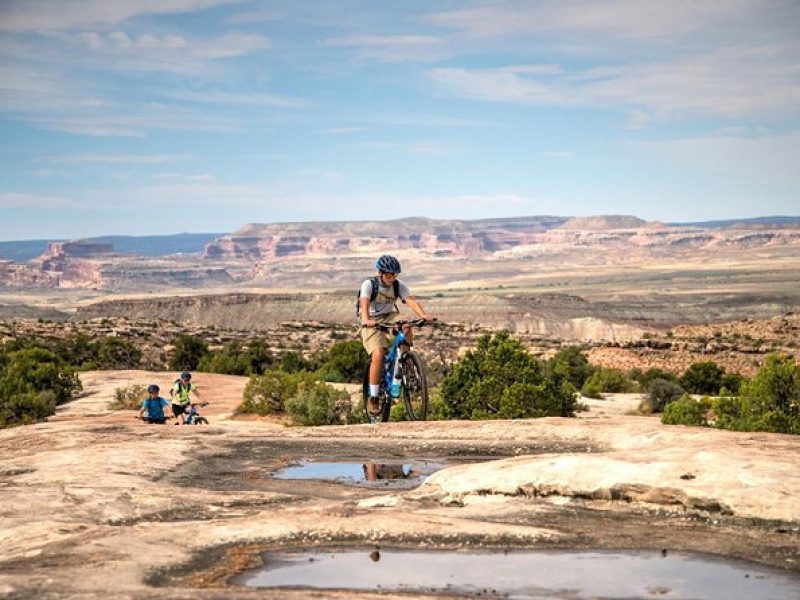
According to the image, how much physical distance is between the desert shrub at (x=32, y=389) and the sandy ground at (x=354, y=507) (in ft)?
55.3

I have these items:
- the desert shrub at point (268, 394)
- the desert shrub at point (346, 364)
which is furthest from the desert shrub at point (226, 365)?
the desert shrub at point (268, 394)

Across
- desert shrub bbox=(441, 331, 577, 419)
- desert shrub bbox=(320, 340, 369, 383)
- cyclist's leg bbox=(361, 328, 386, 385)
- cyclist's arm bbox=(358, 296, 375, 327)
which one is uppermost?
cyclist's arm bbox=(358, 296, 375, 327)

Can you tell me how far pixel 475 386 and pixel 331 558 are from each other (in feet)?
45.5

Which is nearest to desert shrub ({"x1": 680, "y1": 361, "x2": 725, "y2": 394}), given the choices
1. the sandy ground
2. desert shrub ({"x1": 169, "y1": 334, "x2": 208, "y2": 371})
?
desert shrub ({"x1": 169, "y1": 334, "x2": 208, "y2": 371})

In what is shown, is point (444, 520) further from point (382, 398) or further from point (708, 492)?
point (382, 398)

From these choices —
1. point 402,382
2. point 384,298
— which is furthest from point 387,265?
point 402,382

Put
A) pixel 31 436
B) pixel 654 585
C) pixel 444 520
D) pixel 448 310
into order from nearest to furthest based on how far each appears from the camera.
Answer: pixel 654 585 < pixel 444 520 < pixel 31 436 < pixel 448 310

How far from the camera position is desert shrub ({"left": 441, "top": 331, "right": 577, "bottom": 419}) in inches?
790

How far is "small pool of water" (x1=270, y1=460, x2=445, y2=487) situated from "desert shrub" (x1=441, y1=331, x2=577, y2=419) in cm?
811

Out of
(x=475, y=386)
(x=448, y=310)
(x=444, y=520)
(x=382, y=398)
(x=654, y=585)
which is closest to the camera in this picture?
(x=654, y=585)

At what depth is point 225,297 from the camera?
540ft

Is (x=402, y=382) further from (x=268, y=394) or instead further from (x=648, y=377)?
(x=648, y=377)

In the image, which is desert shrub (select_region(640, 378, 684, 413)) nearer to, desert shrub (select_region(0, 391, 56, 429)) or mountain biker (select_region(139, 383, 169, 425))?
desert shrub (select_region(0, 391, 56, 429))

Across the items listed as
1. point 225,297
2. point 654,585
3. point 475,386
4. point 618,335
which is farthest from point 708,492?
point 225,297
